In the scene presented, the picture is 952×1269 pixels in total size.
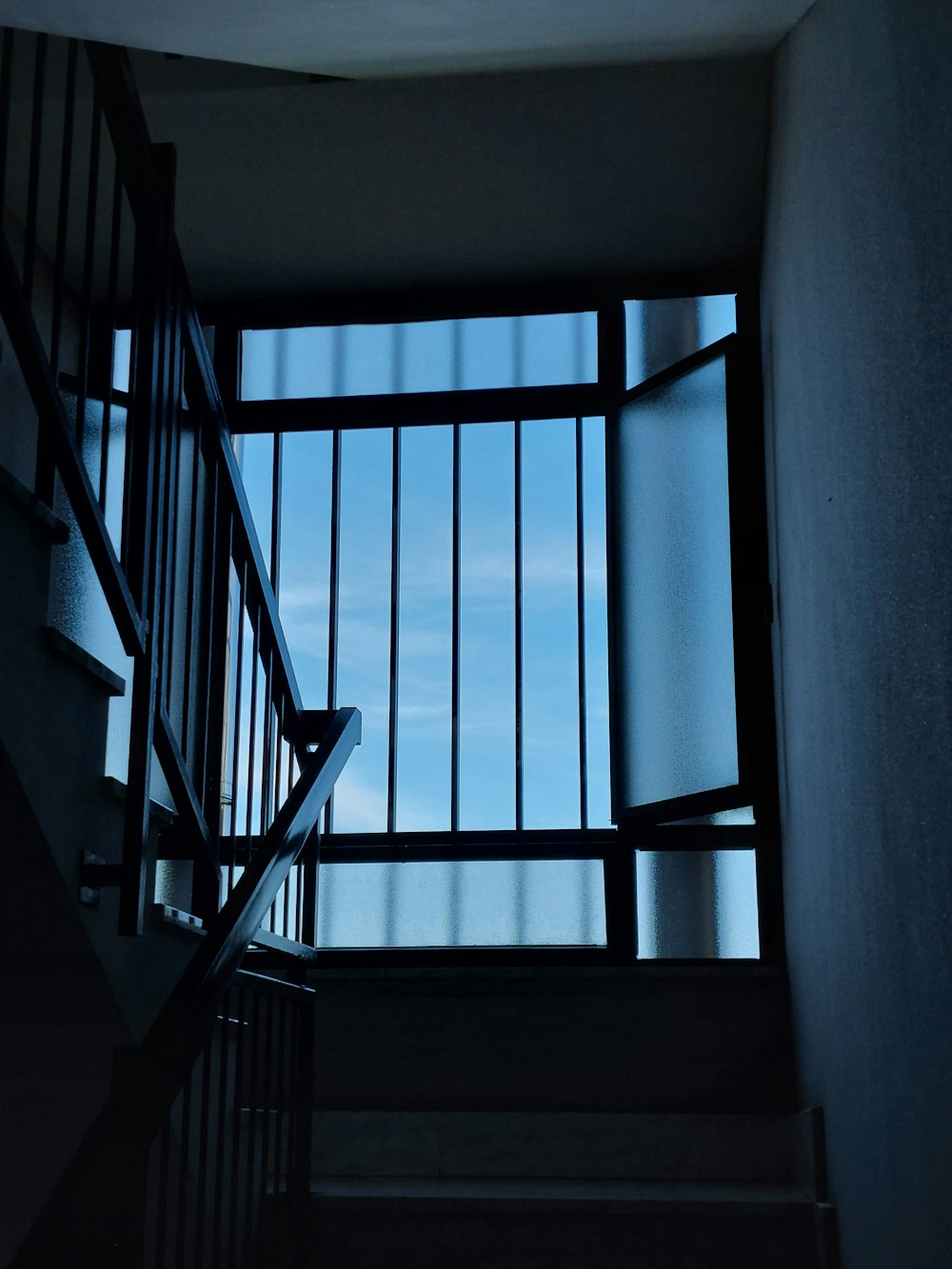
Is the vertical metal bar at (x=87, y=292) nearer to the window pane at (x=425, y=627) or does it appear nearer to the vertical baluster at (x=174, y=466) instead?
the vertical baluster at (x=174, y=466)

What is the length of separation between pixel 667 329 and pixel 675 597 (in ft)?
3.23

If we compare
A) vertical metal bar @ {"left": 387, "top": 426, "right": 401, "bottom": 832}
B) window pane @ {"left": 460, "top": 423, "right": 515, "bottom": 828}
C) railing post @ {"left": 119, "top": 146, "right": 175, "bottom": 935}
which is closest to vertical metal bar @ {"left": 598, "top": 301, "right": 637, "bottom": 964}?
window pane @ {"left": 460, "top": 423, "right": 515, "bottom": 828}

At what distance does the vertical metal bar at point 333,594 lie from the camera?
443cm

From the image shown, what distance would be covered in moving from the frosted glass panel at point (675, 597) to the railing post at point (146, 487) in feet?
6.36

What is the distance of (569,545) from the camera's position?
14.8 ft

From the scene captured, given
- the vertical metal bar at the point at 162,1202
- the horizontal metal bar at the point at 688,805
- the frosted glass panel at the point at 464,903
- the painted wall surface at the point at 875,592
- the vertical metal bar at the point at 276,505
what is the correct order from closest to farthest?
the painted wall surface at the point at 875,592
the vertical metal bar at the point at 162,1202
the horizontal metal bar at the point at 688,805
the frosted glass panel at the point at 464,903
the vertical metal bar at the point at 276,505

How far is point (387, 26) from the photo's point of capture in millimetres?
2164

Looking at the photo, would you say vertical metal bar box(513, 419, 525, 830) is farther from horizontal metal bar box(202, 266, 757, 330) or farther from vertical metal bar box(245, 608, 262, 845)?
vertical metal bar box(245, 608, 262, 845)

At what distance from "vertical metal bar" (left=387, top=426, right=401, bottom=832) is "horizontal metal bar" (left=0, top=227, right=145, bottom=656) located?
2.23m

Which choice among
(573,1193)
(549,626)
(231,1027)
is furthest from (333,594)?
(573,1193)

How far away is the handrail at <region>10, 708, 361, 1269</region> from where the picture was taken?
1.71 metres

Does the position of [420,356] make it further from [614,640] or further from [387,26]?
[387,26]

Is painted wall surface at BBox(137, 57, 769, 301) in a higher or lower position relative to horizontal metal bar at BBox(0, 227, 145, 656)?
higher

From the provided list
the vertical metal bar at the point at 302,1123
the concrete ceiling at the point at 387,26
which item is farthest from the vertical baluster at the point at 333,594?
Result: the concrete ceiling at the point at 387,26
